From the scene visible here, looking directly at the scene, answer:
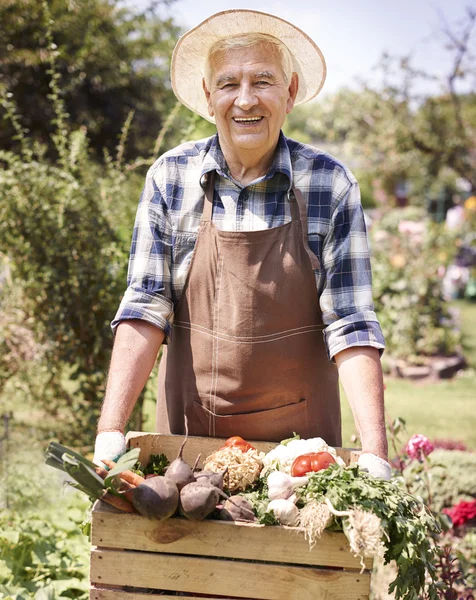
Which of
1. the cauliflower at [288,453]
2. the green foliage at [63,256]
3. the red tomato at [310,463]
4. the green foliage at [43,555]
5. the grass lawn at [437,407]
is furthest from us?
the grass lawn at [437,407]

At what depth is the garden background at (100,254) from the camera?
3.66 meters

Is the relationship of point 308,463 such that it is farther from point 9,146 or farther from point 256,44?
point 9,146

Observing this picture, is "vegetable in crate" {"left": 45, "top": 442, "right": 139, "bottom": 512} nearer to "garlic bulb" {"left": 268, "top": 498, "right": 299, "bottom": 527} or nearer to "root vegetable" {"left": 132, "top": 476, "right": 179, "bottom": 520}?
"root vegetable" {"left": 132, "top": 476, "right": 179, "bottom": 520}

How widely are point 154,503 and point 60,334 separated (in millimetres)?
3075

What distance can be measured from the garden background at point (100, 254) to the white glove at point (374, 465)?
3.52ft

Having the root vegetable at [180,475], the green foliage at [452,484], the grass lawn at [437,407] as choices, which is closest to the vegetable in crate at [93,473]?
the root vegetable at [180,475]

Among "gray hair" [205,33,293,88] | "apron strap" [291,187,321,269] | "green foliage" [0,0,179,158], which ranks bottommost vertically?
"apron strap" [291,187,321,269]

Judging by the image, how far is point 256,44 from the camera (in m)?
2.24

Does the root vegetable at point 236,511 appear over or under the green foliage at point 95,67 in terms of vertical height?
under

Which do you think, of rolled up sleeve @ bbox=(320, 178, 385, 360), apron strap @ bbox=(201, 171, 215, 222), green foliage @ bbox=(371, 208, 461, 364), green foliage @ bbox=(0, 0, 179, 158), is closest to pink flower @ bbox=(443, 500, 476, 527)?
rolled up sleeve @ bbox=(320, 178, 385, 360)

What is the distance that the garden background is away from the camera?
366 centimetres

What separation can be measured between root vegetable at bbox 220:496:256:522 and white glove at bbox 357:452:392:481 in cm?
32

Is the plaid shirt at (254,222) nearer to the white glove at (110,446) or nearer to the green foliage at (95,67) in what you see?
the white glove at (110,446)

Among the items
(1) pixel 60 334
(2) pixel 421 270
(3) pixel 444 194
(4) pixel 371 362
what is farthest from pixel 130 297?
(3) pixel 444 194
